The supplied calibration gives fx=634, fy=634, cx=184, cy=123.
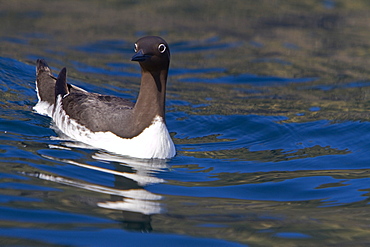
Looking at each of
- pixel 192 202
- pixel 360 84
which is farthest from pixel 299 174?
pixel 360 84

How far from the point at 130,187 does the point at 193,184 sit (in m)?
0.87

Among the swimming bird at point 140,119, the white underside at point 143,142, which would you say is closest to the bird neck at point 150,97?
the swimming bird at point 140,119

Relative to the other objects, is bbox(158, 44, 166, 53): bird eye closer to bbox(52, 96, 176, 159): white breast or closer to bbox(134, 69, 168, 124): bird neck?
bbox(134, 69, 168, 124): bird neck

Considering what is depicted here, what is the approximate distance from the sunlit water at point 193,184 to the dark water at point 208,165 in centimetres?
2

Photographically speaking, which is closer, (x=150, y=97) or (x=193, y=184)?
(x=193, y=184)

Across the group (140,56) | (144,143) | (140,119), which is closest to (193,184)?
(144,143)

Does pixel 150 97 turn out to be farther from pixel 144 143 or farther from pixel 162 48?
pixel 162 48

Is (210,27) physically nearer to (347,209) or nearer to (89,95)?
(89,95)

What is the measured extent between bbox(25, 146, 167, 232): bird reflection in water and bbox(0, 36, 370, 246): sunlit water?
0.01 m

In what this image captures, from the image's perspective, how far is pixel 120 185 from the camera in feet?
26.4

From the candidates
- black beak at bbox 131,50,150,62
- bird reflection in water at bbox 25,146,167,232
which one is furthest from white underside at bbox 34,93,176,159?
black beak at bbox 131,50,150,62

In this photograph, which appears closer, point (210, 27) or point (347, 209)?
point (347, 209)

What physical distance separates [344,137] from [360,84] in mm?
4139

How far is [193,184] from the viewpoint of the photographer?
8.38 meters
